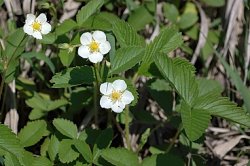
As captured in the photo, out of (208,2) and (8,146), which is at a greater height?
(208,2)

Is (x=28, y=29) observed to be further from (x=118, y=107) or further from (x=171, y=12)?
(x=171, y=12)

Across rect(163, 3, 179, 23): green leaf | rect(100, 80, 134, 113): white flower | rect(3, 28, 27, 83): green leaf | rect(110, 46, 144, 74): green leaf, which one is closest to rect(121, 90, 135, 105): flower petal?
rect(100, 80, 134, 113): white flower

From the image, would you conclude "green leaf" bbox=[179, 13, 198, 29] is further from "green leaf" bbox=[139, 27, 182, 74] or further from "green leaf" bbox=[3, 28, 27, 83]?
"green leaf" bbox=[3, 28, 27, 83]

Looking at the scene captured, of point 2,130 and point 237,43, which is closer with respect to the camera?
point 2,130

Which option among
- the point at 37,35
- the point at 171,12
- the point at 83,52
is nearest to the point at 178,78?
the point at 83,52

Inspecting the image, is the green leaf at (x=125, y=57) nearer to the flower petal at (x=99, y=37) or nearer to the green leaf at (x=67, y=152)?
the flower petal at (x=99, y=37)

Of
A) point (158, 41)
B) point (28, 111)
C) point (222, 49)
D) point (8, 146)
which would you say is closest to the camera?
point (8, 146)

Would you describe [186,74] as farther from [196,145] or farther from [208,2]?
[208,2]

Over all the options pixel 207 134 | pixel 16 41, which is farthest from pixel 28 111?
pixel 207 134
